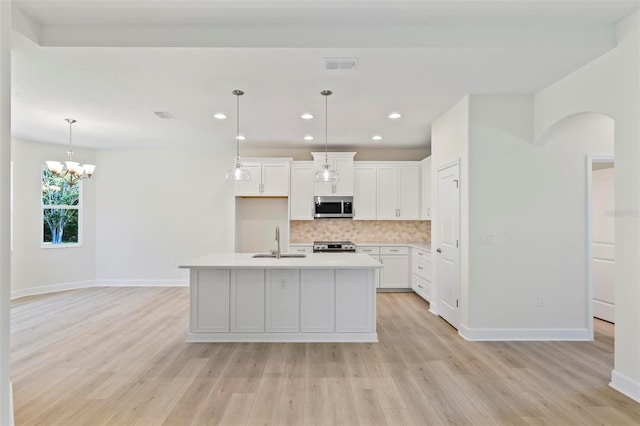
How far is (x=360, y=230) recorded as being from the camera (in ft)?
22.4

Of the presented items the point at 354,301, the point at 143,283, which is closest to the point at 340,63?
the point at 354,301

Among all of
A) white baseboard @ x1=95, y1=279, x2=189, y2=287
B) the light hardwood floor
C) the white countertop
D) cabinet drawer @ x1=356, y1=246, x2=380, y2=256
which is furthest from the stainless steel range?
white baseboard @ x1=95, y1=279, x2=189, y2=287

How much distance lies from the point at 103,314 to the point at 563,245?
5.89 m

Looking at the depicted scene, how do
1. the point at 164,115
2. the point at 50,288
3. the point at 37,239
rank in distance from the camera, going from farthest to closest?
the point at 50,288 → the point at 37,239 → the point at 164,115

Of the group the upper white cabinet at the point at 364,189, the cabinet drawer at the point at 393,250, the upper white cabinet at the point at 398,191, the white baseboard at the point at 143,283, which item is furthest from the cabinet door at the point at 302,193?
the white baseboard at the point at 143,283

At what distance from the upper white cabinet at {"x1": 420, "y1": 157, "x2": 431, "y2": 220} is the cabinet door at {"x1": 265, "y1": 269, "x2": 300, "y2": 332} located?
130 inches

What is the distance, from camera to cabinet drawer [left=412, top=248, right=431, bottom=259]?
17.8ft

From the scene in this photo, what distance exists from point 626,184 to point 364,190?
410cm

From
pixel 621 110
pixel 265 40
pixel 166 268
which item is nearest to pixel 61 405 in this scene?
pixel 265 40

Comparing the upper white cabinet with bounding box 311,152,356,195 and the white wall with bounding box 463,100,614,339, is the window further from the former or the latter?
the white wall with bounding box 463,100,614,339

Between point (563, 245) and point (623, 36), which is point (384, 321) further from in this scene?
point (623, 36)

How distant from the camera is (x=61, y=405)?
99.3 inches

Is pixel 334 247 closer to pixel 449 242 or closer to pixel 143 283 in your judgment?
pixel 449 242

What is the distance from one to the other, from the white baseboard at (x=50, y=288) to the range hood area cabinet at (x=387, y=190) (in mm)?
5307
